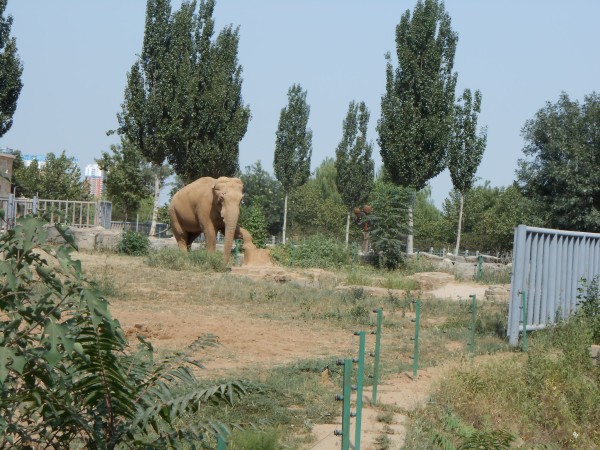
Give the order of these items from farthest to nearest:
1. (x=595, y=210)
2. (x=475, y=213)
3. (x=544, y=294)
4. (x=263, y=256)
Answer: (x=475, y=213), (x=595, y=210), (x=263, y=256), (x=544, y=294)

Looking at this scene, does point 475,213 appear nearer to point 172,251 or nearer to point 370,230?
point 370,230

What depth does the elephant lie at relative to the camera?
77.0 ft

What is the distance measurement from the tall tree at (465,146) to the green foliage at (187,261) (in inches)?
912

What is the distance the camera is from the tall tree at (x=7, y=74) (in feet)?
128

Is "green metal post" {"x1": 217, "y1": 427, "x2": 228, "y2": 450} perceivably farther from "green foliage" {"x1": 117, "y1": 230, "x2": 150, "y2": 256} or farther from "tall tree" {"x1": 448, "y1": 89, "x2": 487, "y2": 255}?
"tall tree" {"x1": 448, "y1": 89, "x2": 487, "y2": 255}

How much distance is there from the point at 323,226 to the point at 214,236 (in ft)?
153

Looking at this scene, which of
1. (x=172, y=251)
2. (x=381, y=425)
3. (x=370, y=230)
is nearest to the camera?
(x=381, y=425)

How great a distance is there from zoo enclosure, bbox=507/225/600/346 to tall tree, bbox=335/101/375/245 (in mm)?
39867

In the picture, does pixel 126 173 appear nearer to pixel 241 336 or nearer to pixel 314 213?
pixel 314 213

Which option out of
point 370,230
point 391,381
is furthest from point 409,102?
point 391,381

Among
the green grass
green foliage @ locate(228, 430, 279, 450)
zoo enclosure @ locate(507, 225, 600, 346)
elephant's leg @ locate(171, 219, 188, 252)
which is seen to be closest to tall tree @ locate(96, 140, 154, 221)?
elephant's leg @ locate(171, 219, 188, 252)

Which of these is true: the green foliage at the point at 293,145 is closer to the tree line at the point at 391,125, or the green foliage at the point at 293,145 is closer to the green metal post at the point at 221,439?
the tree line at the point at 391,125

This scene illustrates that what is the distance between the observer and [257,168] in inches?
2746

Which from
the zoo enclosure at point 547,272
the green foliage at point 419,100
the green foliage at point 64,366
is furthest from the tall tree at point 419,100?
the green foliage at point 64,366
